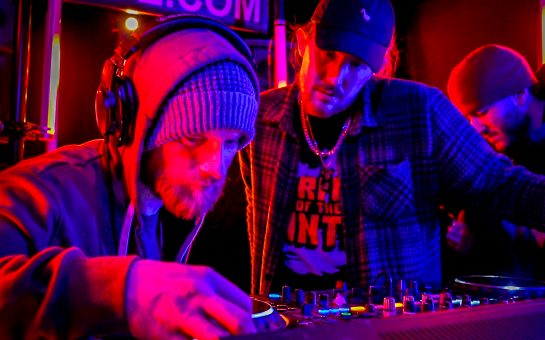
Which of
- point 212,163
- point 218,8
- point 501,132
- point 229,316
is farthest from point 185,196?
point 501,132

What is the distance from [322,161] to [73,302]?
5.05 feet

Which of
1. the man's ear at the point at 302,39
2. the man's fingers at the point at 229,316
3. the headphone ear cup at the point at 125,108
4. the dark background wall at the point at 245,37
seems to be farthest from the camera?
the dark background wall at the point at 245,37

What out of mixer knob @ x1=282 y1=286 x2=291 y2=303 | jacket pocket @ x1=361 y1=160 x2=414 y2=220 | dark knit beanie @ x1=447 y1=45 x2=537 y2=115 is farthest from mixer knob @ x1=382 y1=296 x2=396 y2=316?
dark knit beanie @ x1=447 y1=45 x2=537 y2=115

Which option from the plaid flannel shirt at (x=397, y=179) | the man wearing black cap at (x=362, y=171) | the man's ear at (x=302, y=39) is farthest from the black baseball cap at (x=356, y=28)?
the plaid flannel shirt at (x=397, y=179)

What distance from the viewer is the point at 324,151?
7.38 feet

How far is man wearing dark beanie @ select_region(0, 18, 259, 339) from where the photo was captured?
80 cm

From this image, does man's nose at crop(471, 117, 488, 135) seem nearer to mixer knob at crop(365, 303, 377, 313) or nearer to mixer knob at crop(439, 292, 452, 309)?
mixer knob at crop(439, 292, 452, 309)

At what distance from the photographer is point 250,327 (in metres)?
0.68

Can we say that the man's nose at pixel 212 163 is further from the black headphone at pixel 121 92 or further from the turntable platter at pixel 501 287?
the turntable platter at pixel 501 287

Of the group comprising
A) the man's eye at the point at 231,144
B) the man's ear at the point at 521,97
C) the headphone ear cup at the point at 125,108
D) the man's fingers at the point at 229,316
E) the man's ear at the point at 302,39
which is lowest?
the man's fingers at the point at 229,316

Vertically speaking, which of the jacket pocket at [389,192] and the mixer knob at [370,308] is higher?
the jacket pocket at [389,192]

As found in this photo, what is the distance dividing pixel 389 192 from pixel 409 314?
1194 mm

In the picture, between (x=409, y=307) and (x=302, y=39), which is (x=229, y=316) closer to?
(x=409, y=307)

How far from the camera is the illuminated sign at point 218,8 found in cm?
317
